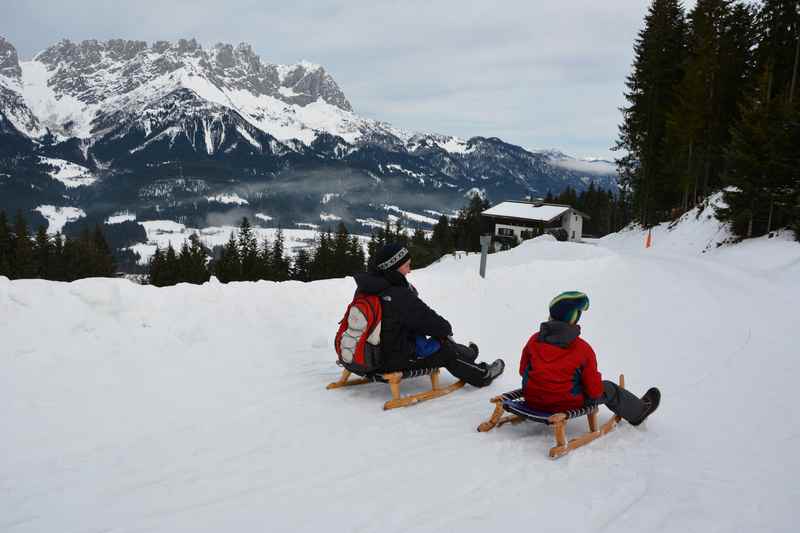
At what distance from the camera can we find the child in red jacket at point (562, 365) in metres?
5.29

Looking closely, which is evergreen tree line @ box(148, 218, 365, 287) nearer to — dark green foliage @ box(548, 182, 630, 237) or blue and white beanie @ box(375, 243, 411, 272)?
dark green foliage @ box(548, 182, 630, 237)

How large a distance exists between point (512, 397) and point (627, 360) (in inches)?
190

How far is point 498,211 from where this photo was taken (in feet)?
227

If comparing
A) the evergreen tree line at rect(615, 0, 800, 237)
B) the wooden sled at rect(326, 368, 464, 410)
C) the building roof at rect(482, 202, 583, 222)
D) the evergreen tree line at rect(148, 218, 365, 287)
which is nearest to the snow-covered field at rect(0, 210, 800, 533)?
the wooden sled at rect(326, 368, 464, 410)

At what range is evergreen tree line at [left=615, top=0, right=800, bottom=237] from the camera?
2341 centimetres

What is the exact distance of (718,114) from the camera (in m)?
34.8

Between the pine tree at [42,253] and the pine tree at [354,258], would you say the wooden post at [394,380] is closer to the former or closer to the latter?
the pine tree at [354,258]

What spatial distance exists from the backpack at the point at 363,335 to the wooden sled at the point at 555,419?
1700 millimetres

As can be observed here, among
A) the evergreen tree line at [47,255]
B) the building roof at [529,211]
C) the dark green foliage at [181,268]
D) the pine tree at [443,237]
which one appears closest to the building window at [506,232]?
the building roof at [529,211]

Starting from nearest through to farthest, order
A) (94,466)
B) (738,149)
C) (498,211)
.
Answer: (94,466) < (738,149) < (498,211)

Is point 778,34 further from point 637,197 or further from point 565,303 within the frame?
point 565,303

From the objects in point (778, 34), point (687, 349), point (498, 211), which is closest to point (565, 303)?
point (687, 349)

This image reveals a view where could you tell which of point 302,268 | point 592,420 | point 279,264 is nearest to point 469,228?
point 302,268

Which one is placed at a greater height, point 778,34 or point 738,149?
point 778,34
